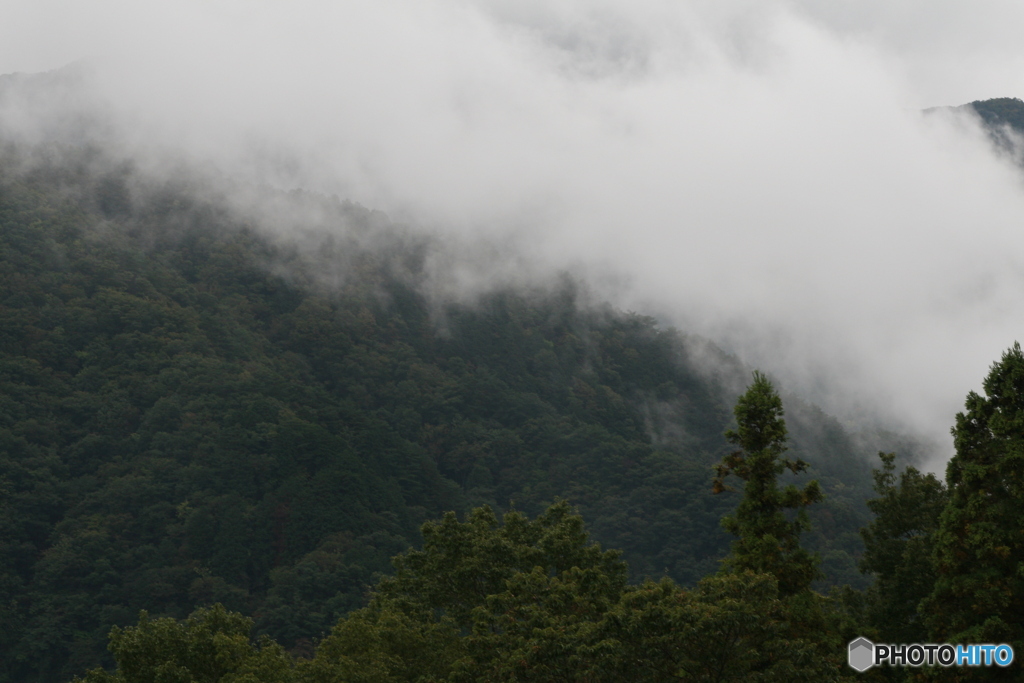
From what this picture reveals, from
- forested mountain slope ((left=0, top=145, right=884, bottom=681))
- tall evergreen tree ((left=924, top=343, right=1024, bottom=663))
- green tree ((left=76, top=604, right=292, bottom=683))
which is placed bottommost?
green tree ((left=76, top=604, right=292, bottom=683))

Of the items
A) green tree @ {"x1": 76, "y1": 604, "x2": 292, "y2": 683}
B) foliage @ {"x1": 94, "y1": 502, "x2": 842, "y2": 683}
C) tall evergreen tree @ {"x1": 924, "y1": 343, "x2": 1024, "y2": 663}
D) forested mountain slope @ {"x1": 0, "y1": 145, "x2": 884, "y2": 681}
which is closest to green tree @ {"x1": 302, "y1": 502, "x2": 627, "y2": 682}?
foliage @ {"x1": 94, "y1": 502, "x2": 842, "y2": 683}

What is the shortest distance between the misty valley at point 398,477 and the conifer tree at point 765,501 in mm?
100

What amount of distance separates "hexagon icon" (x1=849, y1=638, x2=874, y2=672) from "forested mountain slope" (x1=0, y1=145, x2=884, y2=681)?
57.5 meters

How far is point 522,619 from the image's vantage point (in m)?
26.8

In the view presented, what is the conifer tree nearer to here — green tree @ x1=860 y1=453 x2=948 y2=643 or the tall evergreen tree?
the tall evergreen tree

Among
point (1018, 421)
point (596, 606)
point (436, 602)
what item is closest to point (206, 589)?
→ point (436, 602)

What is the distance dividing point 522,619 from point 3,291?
317 ft

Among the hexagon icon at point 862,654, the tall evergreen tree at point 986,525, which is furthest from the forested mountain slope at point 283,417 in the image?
the tall evergreen tree at point 986,525

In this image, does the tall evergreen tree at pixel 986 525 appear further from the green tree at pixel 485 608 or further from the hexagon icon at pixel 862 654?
the green tree at pixel 485 608

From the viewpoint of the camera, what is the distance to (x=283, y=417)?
339 ft

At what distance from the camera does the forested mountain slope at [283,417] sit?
79.8 m

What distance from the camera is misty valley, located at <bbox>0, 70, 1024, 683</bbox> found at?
910 inches

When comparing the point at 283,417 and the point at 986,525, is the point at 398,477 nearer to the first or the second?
the point at 283,417

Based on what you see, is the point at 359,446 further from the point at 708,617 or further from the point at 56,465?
the point at 708,617
